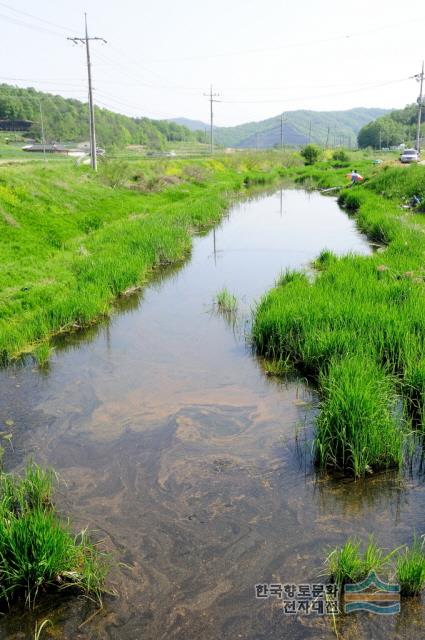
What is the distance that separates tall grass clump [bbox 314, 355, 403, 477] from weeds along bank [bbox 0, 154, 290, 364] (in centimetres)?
486

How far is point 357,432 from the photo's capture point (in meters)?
5.30

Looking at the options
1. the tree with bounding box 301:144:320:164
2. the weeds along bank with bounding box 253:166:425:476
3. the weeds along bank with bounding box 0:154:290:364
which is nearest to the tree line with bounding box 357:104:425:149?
the tree with bounding box 301:144:320:164

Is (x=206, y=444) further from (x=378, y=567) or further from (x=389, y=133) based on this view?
(x=389, y=133)

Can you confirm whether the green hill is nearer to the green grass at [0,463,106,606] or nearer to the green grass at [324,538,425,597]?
the green grass at [0,463,106,606]

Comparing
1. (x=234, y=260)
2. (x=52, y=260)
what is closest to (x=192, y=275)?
(x=234, y=260)

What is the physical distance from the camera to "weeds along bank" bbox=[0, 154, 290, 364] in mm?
9750

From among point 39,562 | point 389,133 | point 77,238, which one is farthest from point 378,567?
point 389,133

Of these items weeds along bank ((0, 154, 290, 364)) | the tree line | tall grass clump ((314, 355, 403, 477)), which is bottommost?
tall grass clump ((314, 355, 403, 477))

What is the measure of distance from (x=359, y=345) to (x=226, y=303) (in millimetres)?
4510

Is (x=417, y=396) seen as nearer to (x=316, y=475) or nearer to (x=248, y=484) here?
(x=316, y=475)

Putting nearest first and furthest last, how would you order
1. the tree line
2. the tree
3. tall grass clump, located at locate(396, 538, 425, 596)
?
tall grass clump, located at locate(396, 538, 425, 596) → the tree → the tree line

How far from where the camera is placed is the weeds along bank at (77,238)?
975 centimetres

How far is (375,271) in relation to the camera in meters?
10.6

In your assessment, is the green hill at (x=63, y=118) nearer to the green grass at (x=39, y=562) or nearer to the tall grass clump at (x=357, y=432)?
the tall grass clump at (x=357, y=432)
